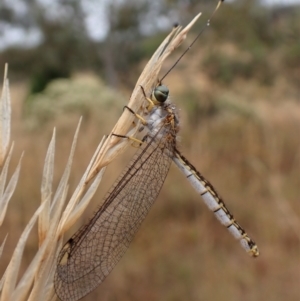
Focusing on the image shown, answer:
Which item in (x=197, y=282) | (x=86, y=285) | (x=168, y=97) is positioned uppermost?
(x=168, y=97)

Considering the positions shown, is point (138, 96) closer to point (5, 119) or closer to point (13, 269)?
point (5, 119)

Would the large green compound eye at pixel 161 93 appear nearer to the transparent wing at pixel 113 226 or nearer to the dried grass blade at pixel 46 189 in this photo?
the transparent wing at pixel 113 226

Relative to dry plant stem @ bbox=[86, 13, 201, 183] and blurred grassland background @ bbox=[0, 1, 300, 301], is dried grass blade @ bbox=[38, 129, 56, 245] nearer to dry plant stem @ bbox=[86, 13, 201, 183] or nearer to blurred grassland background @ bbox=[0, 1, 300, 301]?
dry plant stem @ bbox=[86, 13, 201, 183]

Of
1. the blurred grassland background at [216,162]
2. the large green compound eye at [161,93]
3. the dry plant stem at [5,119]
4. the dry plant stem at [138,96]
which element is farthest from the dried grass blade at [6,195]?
the blurred grassland background at [216,162]

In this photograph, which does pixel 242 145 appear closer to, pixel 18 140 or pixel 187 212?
A: pixel 187 212

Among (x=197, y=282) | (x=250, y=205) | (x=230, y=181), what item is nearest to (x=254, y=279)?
(x=197, y=282)

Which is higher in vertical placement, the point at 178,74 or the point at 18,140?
the point at 178,74
